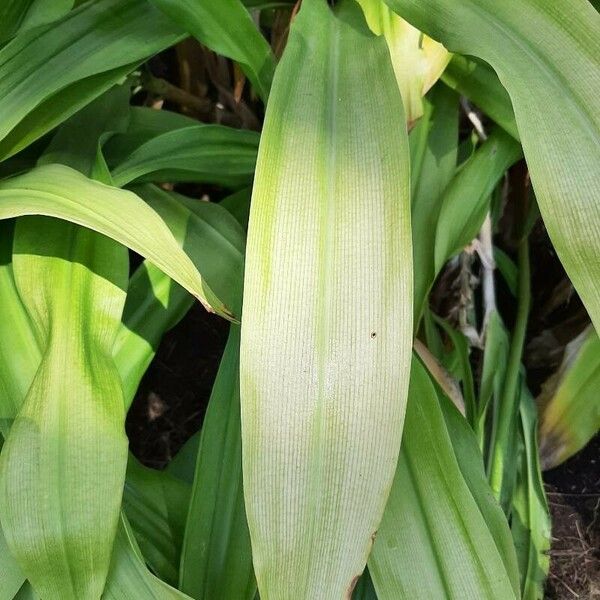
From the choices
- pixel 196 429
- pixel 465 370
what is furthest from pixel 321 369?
pixel 196 429

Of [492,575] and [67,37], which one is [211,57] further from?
[492,575]

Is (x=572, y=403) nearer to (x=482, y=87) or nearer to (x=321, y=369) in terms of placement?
(x=482, y=87)

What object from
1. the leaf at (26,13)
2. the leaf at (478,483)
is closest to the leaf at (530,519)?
the leaf at (478,483)

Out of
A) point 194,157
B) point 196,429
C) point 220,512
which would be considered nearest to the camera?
point 220,512

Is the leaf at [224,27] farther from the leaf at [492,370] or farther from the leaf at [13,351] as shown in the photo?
the leaf at [492,370]

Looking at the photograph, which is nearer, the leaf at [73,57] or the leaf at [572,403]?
the leaf at [73,57]

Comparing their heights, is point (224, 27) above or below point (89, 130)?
above

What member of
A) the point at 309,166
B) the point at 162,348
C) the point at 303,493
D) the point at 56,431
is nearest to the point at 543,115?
the point at 309,166
